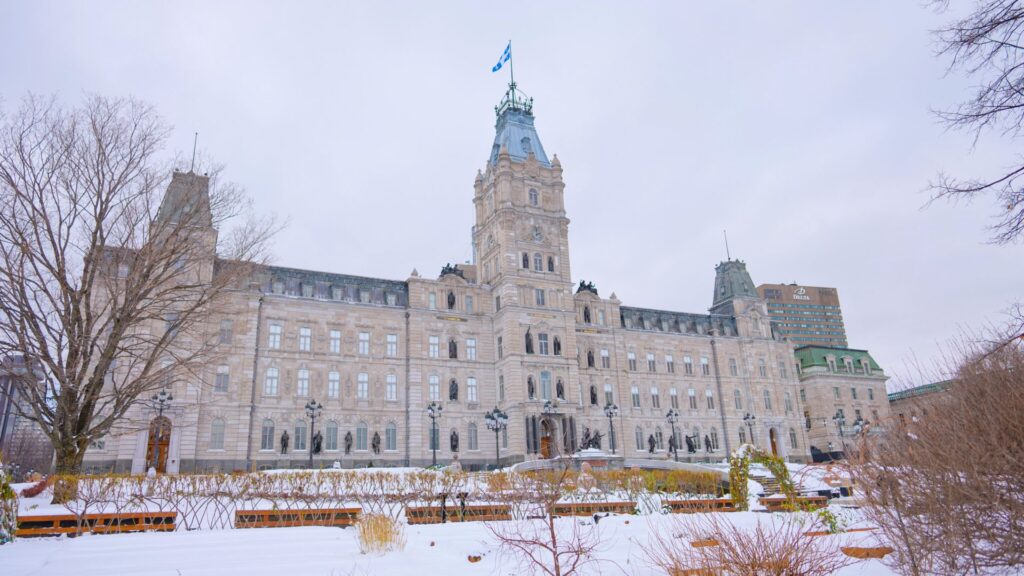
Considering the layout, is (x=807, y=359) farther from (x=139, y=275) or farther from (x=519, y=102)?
(x=139, y=275)

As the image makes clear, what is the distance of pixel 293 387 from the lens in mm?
43531

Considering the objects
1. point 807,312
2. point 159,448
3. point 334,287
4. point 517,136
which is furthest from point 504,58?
point 807,312

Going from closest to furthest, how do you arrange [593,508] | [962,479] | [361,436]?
[962,479] < [593,508] < [361,436]

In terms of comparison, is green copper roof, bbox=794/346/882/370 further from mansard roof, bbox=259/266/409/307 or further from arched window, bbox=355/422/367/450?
arched window, bbox=355/422/367/450

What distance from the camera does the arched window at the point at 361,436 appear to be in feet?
144

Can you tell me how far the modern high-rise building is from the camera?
534 ft

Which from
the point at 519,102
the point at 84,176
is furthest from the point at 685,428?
the point at 84,176

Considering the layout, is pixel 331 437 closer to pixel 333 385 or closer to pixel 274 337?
pixel 333 385

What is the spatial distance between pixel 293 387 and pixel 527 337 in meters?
16.9

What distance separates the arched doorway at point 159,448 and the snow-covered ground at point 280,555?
28570 mm

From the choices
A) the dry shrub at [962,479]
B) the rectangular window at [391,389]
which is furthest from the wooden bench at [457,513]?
the rectangular window at [391,389]

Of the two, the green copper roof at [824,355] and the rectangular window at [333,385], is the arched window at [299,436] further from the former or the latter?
the green copper roof at [824,355]

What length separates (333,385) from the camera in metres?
44.8

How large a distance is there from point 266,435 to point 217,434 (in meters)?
2.90
